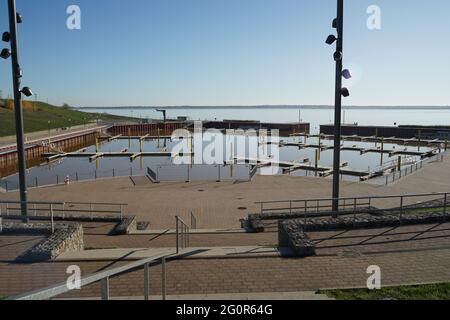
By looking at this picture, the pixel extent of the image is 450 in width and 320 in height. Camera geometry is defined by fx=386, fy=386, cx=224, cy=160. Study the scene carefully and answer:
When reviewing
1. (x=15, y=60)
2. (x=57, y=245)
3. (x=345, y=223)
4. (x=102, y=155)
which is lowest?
(x=102, y=155)

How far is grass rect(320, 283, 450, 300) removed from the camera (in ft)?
18.8

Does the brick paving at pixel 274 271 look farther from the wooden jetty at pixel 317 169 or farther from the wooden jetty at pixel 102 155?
the wooden jetty at pixel 102 155

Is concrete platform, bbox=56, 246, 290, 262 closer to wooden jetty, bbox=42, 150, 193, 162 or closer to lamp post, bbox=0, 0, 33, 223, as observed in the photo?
lamp post, bbox=0, 0, 33, 223

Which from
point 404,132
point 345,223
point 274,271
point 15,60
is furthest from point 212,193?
point 404,132

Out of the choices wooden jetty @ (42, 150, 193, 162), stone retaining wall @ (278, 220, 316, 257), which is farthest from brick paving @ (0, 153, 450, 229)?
wooden jetty @ (42, 150, 193, 162)

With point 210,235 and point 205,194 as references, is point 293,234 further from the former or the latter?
point 205,194

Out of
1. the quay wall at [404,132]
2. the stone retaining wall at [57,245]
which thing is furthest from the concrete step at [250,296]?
the quay wall at [404,132]

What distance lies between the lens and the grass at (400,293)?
5729mm

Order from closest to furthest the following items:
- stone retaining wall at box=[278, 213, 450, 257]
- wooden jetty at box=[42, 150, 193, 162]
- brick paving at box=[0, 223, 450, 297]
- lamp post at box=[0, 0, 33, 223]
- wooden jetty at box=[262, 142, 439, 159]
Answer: brick paving at box=[0, 223, 450, 297] → stone retaining wall at box=[278, 213, 450, 257] → lamp post at box=[0, 0, 33, 223] → wooden jetty at box=[42, 150, 193, 162] → wooden jetty at box=[262, 142, 439, 159]

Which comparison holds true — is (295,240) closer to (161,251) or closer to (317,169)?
(161,251)

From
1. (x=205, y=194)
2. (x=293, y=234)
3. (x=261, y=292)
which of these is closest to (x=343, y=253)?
(x=293, y=234)

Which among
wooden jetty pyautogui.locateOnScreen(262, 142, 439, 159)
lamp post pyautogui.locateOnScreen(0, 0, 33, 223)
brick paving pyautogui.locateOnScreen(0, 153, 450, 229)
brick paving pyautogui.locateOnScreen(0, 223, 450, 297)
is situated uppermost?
lamp post pyautogui.locateOnScreen(0, 0, 33, 223)

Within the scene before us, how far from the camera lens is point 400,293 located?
19.4 ft
